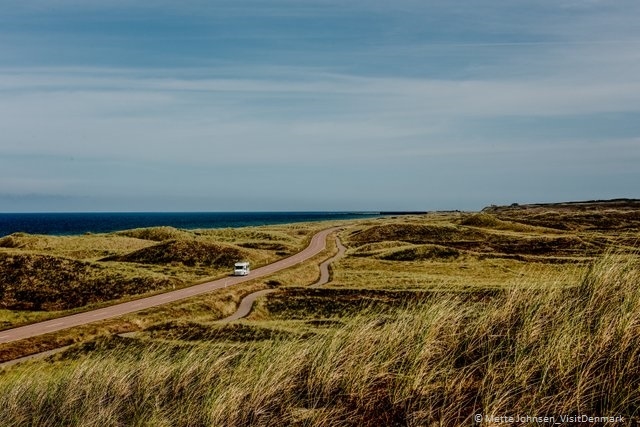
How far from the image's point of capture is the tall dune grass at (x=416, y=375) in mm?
7953

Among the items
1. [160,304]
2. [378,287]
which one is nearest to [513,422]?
[160,304]

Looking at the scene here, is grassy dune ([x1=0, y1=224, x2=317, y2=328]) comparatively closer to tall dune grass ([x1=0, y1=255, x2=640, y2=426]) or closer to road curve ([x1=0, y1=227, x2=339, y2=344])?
road curve ([x1=0, y1=227, x2=339, y2=344])

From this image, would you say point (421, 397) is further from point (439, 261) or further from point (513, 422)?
point (439, 261)

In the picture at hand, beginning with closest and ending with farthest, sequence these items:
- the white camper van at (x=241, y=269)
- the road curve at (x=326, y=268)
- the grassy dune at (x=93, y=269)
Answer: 1. the grassy dune at (x=93, y=269)
2. the road curve at (x=326, y=268)
3. the white camper van at (x=241, y=269)

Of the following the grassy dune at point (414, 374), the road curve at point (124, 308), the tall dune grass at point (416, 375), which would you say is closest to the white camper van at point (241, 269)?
the road curve at point (124, 308)

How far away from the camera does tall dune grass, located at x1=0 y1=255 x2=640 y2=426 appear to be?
7953 mm

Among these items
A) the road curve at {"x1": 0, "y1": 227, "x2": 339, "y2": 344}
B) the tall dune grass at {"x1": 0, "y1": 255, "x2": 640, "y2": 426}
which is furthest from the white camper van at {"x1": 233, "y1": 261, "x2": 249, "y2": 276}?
the tall dune grass at {"x1": 0, "y1": 255, "x2": 640, "y2": 426}

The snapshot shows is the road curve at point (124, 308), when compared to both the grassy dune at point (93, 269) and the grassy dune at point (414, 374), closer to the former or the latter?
the grassy dune at point (93, 269)

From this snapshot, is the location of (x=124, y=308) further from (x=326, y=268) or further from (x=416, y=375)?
(x=416, y=375)

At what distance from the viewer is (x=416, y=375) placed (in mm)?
8711

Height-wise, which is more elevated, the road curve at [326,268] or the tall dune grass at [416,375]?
the tall dune grass at [416,375]

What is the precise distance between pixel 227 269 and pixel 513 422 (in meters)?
84.0

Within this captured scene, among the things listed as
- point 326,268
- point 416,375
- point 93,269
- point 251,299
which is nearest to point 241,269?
point 326,268

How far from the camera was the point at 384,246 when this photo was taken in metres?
114
